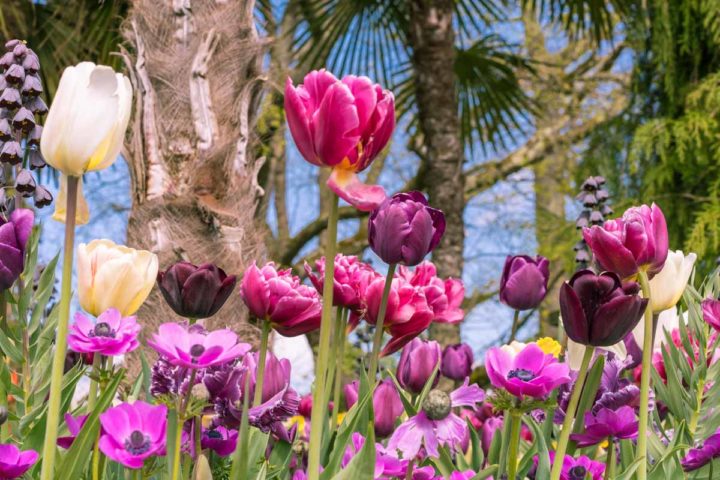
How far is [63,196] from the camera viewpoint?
879 millimetres

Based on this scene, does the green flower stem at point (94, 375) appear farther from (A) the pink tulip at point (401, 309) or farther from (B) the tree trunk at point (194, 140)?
(B) the tree trunk at point (194, 140)

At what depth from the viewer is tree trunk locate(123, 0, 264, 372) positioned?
2684 mm

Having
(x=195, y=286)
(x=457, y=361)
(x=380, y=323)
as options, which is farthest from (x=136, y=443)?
(x=457, y=361)

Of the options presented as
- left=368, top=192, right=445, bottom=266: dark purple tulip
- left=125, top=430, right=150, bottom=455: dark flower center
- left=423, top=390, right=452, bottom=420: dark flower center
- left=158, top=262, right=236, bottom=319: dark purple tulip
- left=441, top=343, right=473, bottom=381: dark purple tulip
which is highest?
left=368, top=192, right=445, bottom=266: dark purple tulip

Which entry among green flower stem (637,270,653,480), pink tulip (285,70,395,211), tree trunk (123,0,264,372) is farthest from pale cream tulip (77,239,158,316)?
tree trunk (123,0,264,372)

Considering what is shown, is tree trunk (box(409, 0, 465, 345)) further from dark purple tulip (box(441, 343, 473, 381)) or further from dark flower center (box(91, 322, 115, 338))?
dark flower center (box(91, 322, 115, 338))

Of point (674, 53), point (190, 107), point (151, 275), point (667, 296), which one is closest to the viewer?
point (151, 275)

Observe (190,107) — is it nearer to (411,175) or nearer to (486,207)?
(411,175)

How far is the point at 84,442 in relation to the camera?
0.79m

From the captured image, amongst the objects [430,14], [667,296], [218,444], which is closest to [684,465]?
[667,296]

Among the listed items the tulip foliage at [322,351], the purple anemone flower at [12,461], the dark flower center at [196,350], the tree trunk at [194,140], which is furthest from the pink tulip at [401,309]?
the tree trunk at [194,140]

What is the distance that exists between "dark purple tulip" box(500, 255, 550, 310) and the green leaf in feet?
2.43

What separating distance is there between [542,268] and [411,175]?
8.63 m

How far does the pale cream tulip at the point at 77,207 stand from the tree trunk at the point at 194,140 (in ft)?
5.73
